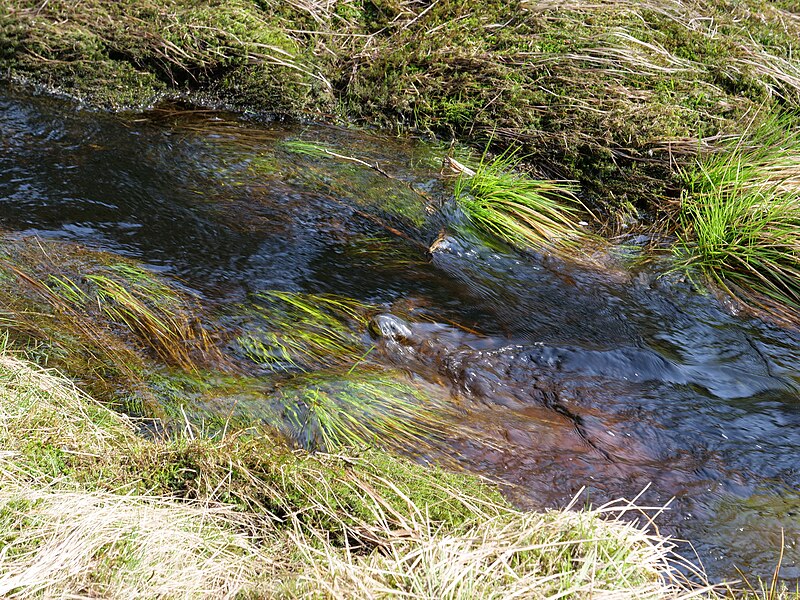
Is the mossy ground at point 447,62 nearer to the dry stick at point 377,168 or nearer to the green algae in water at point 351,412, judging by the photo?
the dry stick at point 377,168

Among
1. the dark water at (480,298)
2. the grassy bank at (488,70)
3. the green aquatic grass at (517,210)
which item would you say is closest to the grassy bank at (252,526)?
the dark water at (480,298)

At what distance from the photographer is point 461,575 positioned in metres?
1.94

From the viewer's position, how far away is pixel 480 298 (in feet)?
13.4

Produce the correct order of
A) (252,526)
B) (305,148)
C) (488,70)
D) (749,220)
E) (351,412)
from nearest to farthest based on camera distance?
(252,526) < (351,412) < (749,220) < (305,148) < (488,70)

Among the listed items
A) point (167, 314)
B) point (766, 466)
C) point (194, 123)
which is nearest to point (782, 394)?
point (766, 466)

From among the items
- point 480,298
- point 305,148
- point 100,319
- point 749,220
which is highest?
point 749,220

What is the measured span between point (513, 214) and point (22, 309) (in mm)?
3076

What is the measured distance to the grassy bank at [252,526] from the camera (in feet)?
6.46

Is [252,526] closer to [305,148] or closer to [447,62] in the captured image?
[305,148]

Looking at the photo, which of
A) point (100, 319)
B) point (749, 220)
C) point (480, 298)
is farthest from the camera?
point (749, 220)

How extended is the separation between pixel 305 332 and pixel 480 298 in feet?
3.68

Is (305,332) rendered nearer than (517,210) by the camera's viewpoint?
Yes

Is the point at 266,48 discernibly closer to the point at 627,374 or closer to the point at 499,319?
the point at 499,319

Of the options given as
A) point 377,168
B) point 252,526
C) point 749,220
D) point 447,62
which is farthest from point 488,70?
point 252,526
